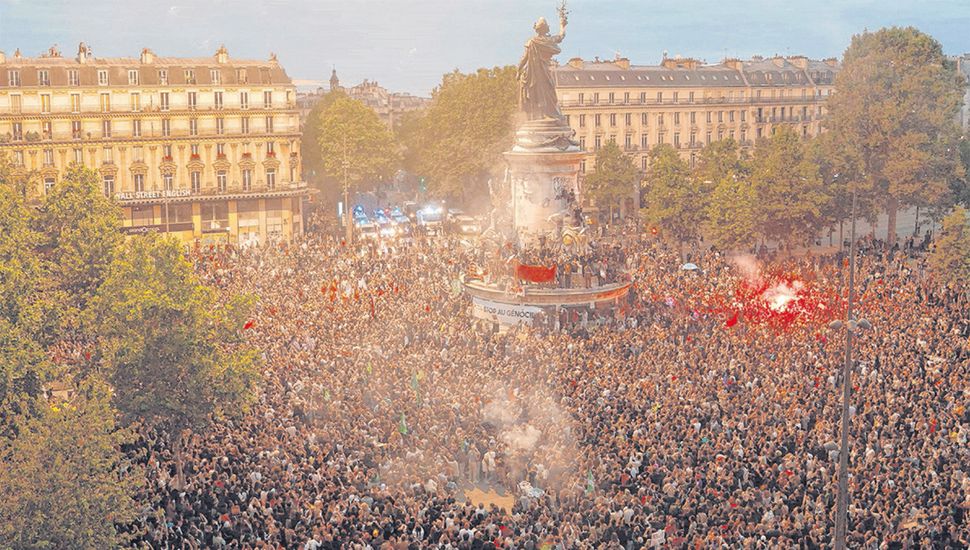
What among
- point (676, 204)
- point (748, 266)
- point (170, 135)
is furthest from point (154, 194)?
point (748, 266)

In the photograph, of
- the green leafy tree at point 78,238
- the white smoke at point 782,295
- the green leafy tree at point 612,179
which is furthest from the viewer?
the green leafy tree at point 612,179

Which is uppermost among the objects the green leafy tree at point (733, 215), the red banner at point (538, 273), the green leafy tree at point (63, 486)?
the green leafy tree at point (733, 215)

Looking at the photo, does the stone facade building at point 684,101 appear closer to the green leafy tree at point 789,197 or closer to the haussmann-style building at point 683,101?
the haussmann-style building at point 683,101

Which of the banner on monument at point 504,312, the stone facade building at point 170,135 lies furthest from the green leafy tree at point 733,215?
the stone facade building at point 170,135

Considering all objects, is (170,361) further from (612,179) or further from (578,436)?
(612,179)

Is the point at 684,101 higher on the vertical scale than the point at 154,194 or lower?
higher

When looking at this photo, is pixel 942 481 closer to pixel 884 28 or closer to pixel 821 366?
pixel 821 366
